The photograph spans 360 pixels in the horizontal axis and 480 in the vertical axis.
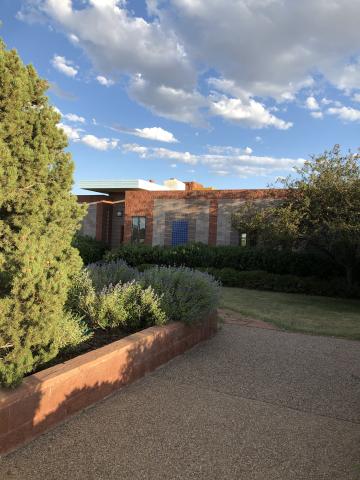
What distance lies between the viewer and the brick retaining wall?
282 centimetres

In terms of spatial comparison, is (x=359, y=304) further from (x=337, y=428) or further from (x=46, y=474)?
(x=46, y=474)

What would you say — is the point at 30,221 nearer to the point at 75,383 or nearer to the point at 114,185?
the point at 75,383

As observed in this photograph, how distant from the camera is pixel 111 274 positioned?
20.4 ft

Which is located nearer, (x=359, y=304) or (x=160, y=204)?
(x=359, y=304)

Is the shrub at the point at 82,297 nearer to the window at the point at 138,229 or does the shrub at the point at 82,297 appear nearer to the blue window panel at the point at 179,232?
the blue window panel at the point at 179,232

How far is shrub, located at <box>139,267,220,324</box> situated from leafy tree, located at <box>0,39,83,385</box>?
1.20m

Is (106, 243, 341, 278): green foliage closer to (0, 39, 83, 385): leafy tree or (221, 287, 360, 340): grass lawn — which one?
(221, 287, 360, 340): grass lawn

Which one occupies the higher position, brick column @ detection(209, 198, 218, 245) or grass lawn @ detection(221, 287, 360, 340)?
brick column @ detection(209, 198, 218, 245)

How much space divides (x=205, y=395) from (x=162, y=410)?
551mm

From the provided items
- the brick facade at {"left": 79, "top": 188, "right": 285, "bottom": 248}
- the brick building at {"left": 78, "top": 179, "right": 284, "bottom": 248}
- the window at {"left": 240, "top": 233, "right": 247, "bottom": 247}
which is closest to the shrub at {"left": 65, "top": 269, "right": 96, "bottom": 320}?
the brick building at {"left": 78, "top": 179, "right": 284, "bottom": 248}

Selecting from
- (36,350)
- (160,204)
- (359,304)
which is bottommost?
(359,304)

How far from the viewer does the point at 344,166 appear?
40.5ft

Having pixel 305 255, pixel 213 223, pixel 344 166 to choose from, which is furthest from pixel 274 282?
pixel 213 223

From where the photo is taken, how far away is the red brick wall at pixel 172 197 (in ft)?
68.2
